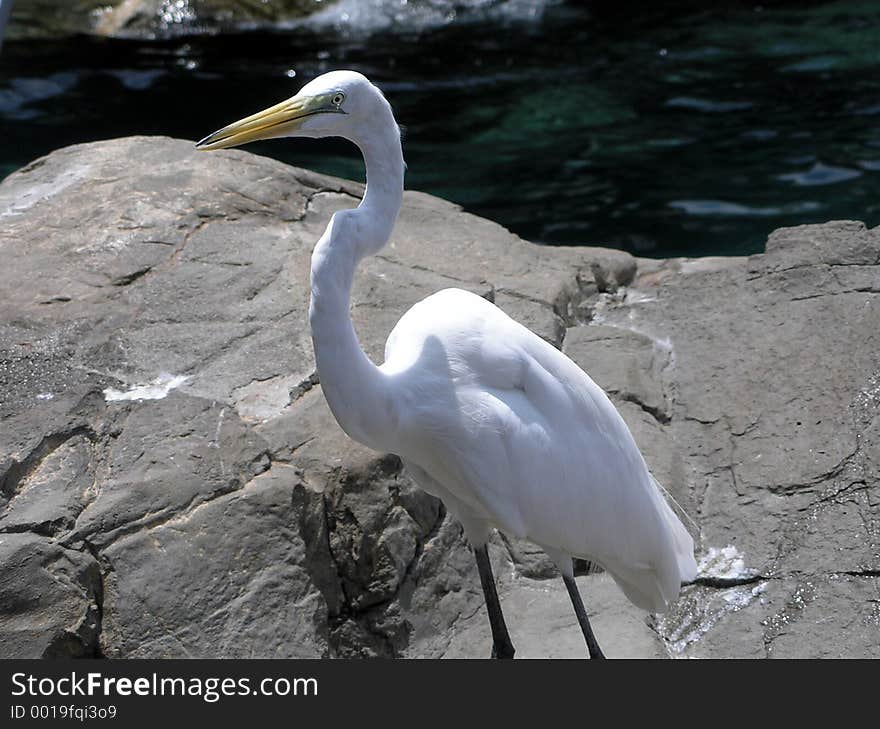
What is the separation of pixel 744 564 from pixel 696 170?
4.90 metres

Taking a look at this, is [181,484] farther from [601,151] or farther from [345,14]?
[345,14]

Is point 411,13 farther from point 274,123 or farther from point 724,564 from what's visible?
point 274,123

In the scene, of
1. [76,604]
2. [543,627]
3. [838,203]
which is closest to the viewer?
[76,604]

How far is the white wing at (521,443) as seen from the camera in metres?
3.33

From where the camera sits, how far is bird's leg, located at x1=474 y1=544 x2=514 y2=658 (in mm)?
3688

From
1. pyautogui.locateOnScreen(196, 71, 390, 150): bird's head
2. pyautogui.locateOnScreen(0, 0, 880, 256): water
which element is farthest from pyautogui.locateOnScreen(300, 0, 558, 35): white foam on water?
pyautogui.locateOnScreen(196, 71, 390, 150): bird's head

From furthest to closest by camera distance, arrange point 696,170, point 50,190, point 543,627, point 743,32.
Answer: point 743,32 < point 696,170 < point 50,190 < point 543,627

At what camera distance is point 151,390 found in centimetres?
418

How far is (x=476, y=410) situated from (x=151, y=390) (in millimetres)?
1405

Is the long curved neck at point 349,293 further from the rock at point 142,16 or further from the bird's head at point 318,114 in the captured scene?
the rock at point 142,16

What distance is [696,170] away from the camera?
858 cm

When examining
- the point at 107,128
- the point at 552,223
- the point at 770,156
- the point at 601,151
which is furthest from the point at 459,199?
the point at 107,128

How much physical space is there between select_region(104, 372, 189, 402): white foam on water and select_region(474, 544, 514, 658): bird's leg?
1.26 metres

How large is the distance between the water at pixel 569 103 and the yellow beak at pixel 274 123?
4.89m
